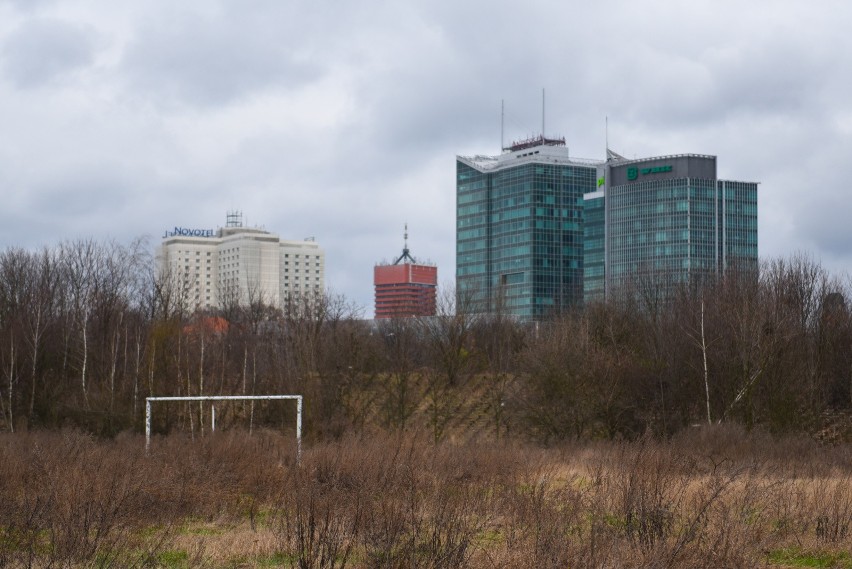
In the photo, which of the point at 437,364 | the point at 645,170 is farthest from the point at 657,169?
the point at 437,364

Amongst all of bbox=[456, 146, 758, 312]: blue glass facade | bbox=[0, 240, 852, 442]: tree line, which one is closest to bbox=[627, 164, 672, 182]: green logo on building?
bbox=[456, 146, 758, 312]: blue glass facade

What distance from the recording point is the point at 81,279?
5953 centimetres

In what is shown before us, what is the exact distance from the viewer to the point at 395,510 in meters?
14.1

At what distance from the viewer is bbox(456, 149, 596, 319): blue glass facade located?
175 meters

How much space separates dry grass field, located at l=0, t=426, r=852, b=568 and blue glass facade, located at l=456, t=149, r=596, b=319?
5776 inches

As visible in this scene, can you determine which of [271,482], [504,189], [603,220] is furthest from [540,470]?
[504,189]

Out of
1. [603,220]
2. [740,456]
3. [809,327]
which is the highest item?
[603,220]

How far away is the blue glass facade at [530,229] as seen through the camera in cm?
17462

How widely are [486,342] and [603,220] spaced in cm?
9854

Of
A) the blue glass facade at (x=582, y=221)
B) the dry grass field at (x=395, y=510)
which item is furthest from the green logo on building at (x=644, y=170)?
the dry grass field at (x=395, y=510)

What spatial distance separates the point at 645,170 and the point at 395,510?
14686cm

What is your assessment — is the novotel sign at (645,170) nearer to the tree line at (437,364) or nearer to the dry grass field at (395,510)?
the tree line at (437,364)

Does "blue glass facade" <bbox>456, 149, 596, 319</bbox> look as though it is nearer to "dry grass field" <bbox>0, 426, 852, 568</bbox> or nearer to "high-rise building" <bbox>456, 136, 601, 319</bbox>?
"high-rise building" <bbox>456, 136, 601, 319</bbox>

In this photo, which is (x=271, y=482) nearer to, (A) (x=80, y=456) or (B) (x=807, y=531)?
(A) (x=80, y=456)
